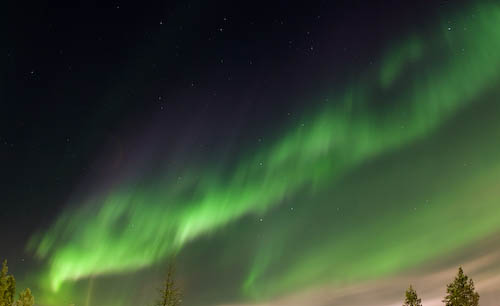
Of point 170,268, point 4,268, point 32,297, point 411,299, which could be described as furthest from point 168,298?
point 411,299

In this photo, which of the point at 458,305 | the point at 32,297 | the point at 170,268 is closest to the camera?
the point at 170,268

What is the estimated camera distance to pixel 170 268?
32906 mm

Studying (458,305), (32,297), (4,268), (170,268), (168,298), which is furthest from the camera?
(32,297)

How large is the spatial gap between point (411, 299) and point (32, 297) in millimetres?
43628

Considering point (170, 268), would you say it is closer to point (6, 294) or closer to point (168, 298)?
point (168, 298)

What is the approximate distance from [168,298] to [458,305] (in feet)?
112

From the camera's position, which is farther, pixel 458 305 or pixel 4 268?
pixel 458 305

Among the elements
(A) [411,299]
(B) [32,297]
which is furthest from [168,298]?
(A) [411,299]

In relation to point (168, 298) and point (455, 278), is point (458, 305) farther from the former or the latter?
point (168, 298)

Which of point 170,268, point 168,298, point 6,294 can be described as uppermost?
point 6,294

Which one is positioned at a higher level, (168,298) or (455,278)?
(455,278)

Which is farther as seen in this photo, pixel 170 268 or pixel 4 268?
pixel 4 268

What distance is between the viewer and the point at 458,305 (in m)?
50.2

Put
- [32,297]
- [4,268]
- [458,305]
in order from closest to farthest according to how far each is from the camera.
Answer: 1. [4,268]
2. [458,305]
3. [32,297]
